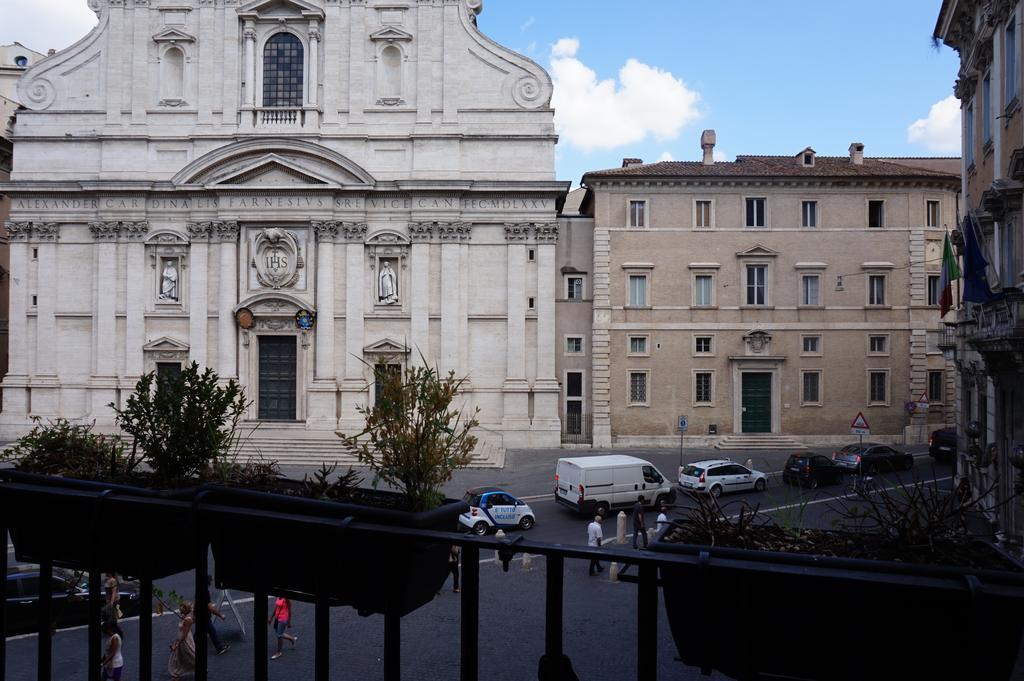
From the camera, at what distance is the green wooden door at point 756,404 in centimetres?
3459

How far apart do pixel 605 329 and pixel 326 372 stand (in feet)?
41.9

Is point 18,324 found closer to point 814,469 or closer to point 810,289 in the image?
point 814,469

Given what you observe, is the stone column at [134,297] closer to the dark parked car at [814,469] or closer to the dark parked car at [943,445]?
the dark parked car at [814,469]

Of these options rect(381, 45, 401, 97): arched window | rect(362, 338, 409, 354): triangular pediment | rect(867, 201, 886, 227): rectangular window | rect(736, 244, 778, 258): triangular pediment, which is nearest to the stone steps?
rect(736, 244, 778, 258): triangular pediment

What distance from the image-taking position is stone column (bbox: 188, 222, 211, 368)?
34250 mm

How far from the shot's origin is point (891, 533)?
3.24 meters

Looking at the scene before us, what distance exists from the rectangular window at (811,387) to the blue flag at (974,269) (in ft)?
61.1

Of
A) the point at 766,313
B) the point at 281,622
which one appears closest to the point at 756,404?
the point at 766,313

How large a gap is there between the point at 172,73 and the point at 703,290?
26.7m

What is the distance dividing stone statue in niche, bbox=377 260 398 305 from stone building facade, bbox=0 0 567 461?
0.32 ft

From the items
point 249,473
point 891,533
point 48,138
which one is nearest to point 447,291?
point 48,138

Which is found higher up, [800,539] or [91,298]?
[91,298]

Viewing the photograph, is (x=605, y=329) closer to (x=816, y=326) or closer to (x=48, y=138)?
(x=816, y=326)

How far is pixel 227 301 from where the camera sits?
34.1m
